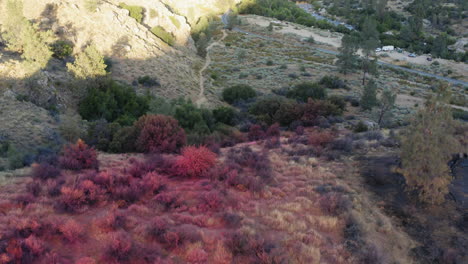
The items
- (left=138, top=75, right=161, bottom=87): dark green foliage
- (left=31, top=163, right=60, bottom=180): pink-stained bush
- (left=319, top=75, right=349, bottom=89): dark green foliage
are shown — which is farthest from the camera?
(left=319, top=75, right=349, bottom=89): dark green foliage

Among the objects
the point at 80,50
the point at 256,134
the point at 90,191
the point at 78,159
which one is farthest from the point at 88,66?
the point at 90,191

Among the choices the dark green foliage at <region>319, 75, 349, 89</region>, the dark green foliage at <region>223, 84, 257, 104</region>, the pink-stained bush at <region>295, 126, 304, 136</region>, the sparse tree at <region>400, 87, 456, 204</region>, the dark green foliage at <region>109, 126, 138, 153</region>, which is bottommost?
the dark green foliage at <region>223, 84, 257, 104</region>

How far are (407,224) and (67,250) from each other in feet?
31.3

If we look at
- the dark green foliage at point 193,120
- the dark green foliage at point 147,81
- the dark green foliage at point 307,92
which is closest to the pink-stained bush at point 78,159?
the dark green foliage at point 193,120

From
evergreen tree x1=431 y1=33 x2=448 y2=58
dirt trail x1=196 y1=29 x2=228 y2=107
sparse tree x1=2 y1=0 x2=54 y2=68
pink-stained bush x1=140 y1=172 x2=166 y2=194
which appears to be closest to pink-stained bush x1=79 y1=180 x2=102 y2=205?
pink-stained bush x1=140 y1=172 x2=166 y2=194

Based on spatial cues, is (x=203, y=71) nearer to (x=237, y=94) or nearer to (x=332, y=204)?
(x=237, y=94)

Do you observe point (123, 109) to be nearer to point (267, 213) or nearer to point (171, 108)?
point (171, 108)

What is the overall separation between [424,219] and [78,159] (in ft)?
40.1

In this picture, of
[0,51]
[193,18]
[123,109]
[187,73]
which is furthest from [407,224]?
[193,18]

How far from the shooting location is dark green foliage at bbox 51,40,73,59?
29.4 meters

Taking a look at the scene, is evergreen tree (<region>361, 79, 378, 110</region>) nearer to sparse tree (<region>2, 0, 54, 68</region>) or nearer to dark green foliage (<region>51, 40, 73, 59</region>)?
Answer: sparse tree (<region>2, 0, 54, 68</region>)

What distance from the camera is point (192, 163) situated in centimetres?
1297

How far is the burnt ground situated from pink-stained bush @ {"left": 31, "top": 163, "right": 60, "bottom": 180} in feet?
36.8

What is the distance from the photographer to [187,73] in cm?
3956
